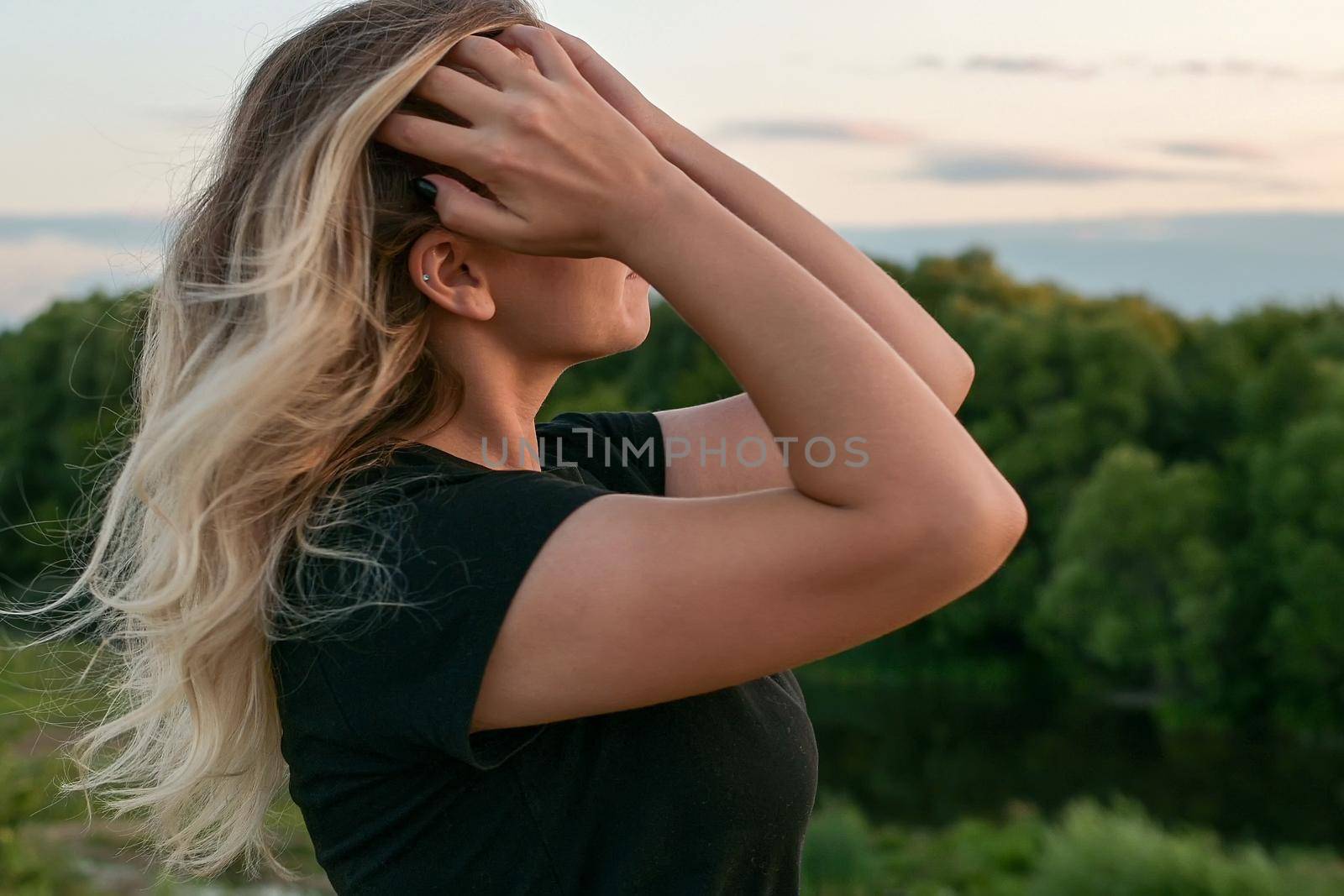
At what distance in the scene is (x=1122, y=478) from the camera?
27.2 meters

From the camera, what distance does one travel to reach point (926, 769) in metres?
21.8

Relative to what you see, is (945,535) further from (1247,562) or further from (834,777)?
(1247,562)

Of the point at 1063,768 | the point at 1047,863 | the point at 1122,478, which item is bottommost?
the point at 1063,768

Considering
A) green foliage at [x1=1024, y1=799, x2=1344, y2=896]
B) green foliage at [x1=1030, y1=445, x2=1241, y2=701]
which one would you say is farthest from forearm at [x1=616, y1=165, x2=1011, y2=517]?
green foliage at [x1=1030, y1=445, x2=1241, y2=701]

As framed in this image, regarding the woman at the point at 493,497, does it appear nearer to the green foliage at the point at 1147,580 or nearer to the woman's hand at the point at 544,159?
the woman's hand at the point at 544,159

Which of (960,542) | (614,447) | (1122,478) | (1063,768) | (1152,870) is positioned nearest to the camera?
(960,542)

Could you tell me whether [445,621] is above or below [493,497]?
below

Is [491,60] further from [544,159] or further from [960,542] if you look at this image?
[960,542]

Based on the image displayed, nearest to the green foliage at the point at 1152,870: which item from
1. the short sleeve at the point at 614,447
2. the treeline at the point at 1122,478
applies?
the short sleeve at the point at 614,447

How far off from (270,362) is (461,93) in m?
0.37

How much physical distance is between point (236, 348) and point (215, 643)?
0.36m

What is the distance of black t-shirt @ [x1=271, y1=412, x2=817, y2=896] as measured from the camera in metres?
1.34

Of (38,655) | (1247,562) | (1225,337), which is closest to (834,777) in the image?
(1247,562)

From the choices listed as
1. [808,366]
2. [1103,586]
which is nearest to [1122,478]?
[1103,586]
